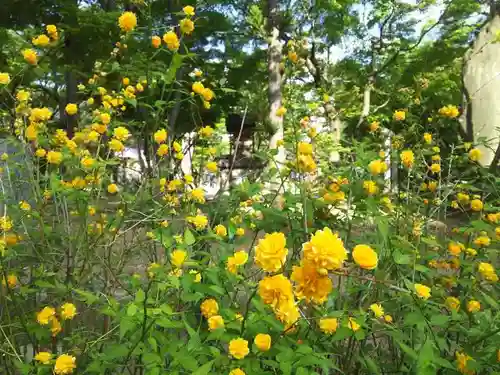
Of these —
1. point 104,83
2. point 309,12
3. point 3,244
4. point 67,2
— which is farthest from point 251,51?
point 3,244

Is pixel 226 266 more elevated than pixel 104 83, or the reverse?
pixel 104 83

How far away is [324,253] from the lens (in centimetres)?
65

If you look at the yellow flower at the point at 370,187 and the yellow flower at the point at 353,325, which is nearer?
the yellow flower at the point at 353,325

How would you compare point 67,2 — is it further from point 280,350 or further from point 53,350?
point 280,350

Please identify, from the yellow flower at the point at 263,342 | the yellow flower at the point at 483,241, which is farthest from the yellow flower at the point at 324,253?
the yellow flower at the point at 483,241

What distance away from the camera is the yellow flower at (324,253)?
65 centimetres

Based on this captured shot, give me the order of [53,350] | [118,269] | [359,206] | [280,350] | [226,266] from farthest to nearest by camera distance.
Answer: [118,269] < [359,206] < [53,350] < [226,266] < [280,350]

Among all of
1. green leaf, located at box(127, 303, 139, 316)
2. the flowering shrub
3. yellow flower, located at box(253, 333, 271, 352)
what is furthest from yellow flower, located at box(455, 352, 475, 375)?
green leaf, located at box(127, 303, 139, 316)

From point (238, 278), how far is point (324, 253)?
1.34ft

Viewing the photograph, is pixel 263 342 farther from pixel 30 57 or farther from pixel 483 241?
pixel 30 57

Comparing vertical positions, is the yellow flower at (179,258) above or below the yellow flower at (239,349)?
above

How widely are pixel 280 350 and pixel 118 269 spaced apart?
79 centimetres

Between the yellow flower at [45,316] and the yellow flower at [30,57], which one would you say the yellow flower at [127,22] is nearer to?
the yellow flower at [30,57]

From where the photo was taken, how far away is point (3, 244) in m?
1.22
